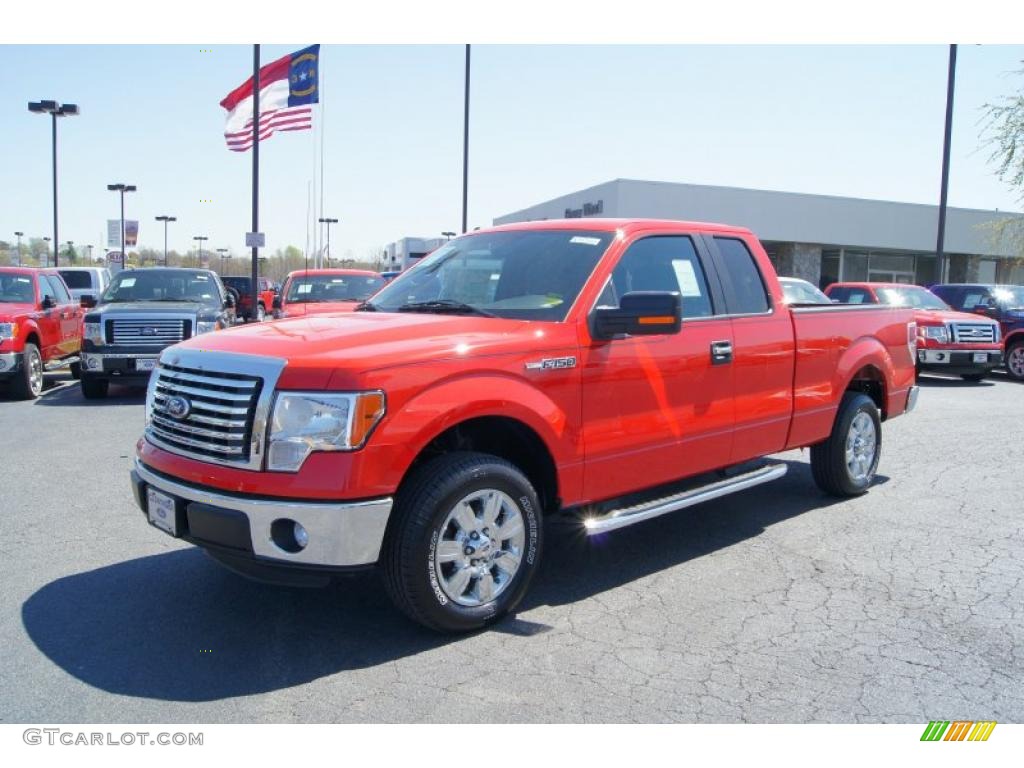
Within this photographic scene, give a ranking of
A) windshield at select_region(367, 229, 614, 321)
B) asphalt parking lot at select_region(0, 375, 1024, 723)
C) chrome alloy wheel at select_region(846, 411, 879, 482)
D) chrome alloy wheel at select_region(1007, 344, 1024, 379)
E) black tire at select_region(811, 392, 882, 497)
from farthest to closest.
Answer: chrome alloy wheel at select_region(1007, 344, 1024, 379), chrome alloy wheel at select_region(846, 411, 879, 482), black tire at select_region(811, 392, 882, 497), windshield at select_region(367, 229, 614, 321), asphalt parking lot at select_region(0, 375, 1024, 723)

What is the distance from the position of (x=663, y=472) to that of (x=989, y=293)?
15.3 meters

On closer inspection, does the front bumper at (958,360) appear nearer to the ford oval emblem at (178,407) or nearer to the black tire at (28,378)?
the ford oval emblem at (178,407)

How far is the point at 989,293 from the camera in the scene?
17328 mm

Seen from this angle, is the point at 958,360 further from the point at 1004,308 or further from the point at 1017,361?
the point at 1004,308

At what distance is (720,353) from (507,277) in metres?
1.36

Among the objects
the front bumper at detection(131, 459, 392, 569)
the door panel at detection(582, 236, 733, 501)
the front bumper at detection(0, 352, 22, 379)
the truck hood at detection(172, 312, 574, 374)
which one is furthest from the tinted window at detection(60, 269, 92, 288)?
the front bumper at detection(131, 459, 392, 569)

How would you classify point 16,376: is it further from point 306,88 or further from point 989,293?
point 989,293

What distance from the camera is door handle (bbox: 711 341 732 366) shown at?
5121 mm

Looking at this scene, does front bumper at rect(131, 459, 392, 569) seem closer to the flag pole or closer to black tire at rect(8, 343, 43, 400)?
black tire at rect(8, 343, 43, 400)

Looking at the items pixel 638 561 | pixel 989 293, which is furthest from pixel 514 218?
pixel 638 561

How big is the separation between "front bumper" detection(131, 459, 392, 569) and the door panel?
1305 millimetres

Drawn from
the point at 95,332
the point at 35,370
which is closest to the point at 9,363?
the point at 35,370

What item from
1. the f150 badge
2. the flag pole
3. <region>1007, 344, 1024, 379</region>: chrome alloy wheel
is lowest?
<region>1007, 344, 1024, 379</region>: chrome alloy wheel

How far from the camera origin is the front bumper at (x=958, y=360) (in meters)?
14.8
